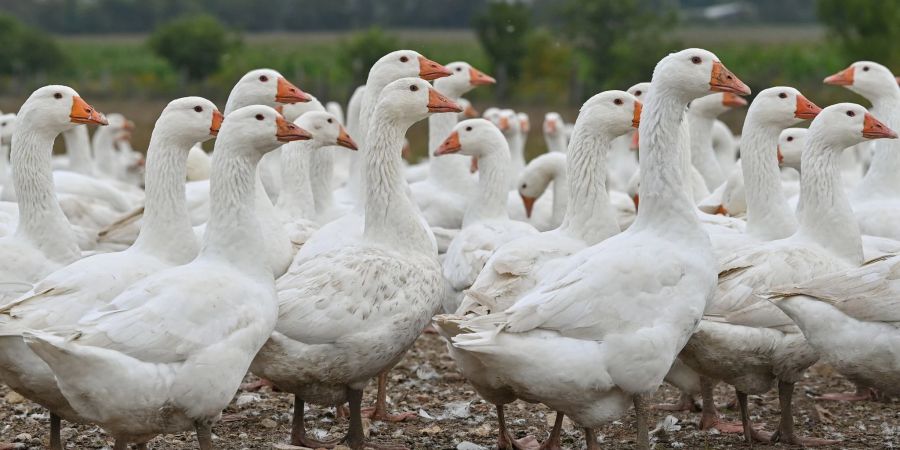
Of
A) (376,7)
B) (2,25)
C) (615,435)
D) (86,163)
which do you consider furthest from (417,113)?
(376,7)

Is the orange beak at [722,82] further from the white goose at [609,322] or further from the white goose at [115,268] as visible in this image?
the white goose at [115,268]

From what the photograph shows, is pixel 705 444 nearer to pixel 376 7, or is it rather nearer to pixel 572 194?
pixel 572 194

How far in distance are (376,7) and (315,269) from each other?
124 m

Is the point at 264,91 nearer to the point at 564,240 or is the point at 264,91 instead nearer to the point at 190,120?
the point at 190,120

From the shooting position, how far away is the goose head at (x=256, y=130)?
7559 mm

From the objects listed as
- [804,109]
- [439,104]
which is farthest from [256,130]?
[804,109]

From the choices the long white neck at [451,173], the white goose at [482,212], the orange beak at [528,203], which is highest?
the white goose at [482,212]

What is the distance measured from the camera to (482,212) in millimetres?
10266

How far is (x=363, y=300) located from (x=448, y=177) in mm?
5551

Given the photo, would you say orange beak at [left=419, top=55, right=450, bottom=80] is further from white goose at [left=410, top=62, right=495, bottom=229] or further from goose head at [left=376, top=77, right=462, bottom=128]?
white goose at [left=410, top=62, right=495, bottom=229]

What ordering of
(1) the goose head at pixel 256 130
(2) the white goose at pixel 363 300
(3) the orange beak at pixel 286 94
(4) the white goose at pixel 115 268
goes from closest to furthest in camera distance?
(4) the white goose at pixel 115 268 → (1) the goose head at pixel 256 130 → (2) the white goose at pixel 363 300 → (3) the orange beak at pixel 286 94

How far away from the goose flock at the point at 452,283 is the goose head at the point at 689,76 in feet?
0.05

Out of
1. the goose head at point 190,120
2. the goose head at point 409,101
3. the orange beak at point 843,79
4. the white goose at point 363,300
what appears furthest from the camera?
the orange beak at point 843,79

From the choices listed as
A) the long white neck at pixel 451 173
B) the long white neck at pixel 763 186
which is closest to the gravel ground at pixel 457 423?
the long white neck at pixel 763 186
